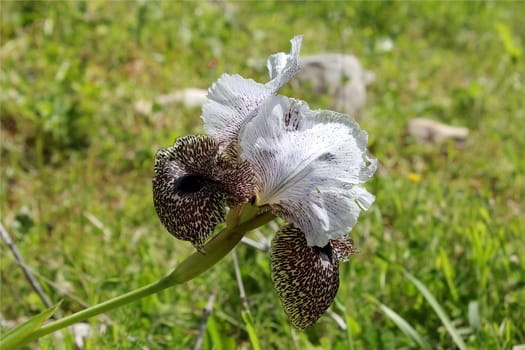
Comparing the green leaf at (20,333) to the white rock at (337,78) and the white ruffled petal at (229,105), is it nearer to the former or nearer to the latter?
the white ruffled petal at (229,105)

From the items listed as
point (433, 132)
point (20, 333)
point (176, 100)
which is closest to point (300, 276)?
point (20, 333)

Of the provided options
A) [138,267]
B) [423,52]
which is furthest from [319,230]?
[423,52]

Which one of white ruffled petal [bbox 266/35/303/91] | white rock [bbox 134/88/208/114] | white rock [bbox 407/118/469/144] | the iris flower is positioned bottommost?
white rock [bbox 407/118/469/144]

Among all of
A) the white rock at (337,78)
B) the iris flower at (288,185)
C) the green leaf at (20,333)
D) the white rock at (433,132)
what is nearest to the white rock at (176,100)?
the white rock at (337,78)

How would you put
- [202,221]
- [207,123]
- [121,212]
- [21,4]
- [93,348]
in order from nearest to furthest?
[202,221] < [207,123] < [93,348] < [121,212] < [21,4]

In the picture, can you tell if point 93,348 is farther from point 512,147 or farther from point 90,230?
point 512,147

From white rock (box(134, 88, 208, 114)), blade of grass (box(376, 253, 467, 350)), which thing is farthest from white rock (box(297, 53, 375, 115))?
blade of grass (box(376, 253, 467, 350))

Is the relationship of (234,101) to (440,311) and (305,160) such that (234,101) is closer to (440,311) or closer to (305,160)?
(305,160)

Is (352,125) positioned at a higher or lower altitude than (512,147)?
higher

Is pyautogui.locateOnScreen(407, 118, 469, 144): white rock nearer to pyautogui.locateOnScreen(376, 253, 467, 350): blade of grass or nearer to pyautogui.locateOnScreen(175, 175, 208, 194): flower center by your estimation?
pyautogui.locateOnScreen(376, 253, 467, 350): blade of grass
